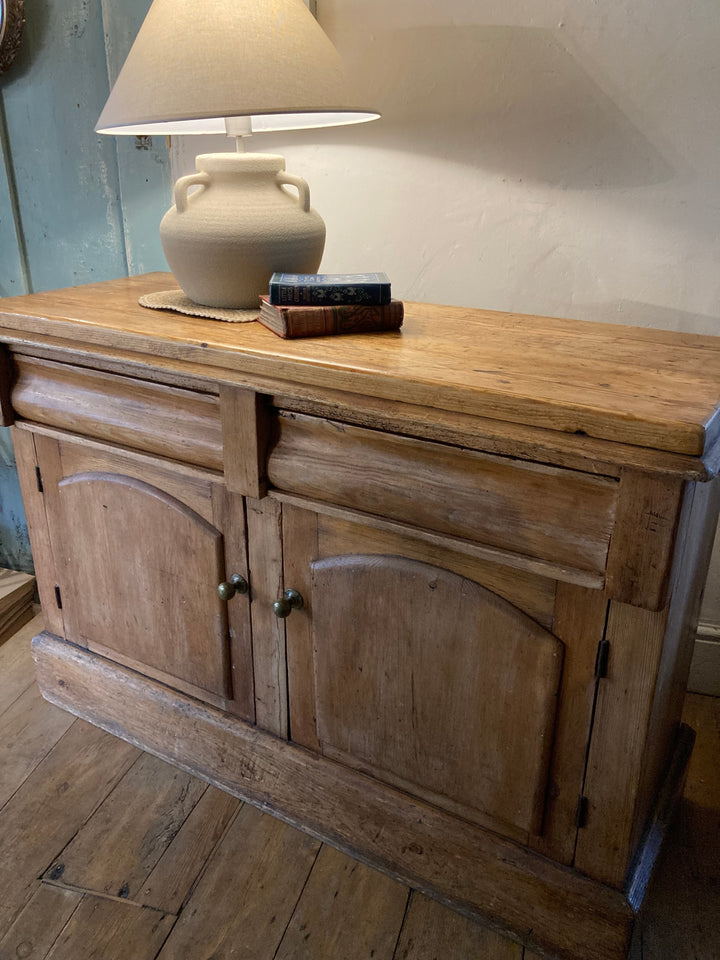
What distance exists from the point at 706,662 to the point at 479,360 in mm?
1095

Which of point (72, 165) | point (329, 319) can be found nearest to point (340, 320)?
point (329, 319)

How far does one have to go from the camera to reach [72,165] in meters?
1.84

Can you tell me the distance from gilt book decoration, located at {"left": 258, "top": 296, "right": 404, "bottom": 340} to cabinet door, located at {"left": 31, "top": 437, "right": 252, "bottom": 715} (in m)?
0.30

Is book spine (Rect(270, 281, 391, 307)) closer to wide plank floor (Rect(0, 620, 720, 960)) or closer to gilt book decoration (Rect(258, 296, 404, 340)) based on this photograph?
gilt book decoration (Rect(258, 296, 404, 340))

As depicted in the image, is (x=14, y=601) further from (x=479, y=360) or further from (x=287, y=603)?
(x=479, y=360)

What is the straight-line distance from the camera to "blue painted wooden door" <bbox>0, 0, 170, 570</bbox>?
5.61 feet

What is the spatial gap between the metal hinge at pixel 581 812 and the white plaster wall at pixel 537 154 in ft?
2.87

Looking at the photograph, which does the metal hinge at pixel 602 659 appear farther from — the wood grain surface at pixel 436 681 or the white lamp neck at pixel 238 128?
the white lamp neck at pixel 238 128

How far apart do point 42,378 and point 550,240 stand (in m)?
0.99

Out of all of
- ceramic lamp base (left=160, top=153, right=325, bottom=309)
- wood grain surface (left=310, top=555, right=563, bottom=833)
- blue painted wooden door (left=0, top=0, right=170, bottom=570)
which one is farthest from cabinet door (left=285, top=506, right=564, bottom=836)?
blue painted wooden door (left=0, top=0, right=170, bottom=570)

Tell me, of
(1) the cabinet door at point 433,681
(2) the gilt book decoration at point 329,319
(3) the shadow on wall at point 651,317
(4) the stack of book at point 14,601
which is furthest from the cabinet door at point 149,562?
(3) the shadow on wall at point 651,317

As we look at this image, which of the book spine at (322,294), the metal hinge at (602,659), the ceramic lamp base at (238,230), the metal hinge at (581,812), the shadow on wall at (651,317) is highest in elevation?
the ceramic lamp base at (238,230)

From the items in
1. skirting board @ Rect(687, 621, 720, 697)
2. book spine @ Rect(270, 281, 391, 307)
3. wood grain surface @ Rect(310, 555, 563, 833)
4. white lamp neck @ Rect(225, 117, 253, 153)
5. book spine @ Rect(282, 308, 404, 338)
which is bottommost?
skirting board @ Rect(687, 621, 720, 697)

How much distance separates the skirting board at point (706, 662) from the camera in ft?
5.47
